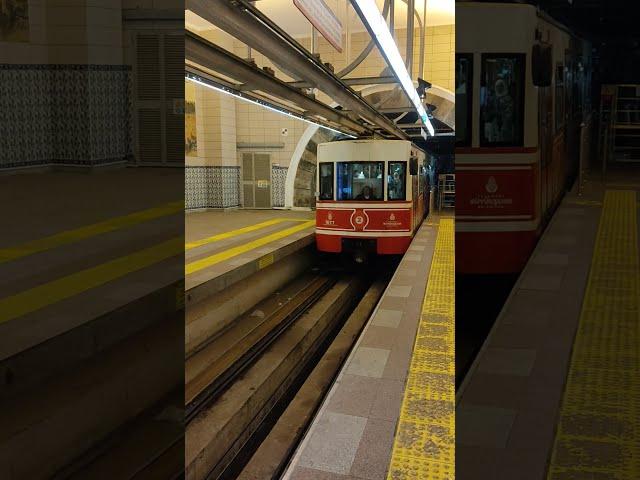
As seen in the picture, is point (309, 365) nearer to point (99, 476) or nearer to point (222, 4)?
point (99, 476)

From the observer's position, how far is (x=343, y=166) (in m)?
9.38

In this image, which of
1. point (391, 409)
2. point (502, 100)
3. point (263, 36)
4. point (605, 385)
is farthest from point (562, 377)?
point (502, 100)

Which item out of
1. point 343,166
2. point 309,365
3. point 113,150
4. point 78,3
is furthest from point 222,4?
point 343,166

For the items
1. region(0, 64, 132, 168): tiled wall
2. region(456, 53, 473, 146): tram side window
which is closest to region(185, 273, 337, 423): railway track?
region(0, 64, 132, 168): tiled wall

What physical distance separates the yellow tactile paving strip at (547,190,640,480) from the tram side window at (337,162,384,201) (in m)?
6.27

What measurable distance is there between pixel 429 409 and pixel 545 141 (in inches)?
111

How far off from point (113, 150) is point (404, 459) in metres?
2.62

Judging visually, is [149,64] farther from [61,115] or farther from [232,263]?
[232,263]

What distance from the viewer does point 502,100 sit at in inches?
180

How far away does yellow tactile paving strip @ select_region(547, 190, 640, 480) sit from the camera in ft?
5.34

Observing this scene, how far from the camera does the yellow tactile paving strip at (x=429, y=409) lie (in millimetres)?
2768

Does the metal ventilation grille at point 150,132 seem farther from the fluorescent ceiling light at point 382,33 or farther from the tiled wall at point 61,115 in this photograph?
the fluorescent ceiling light at point 382,33

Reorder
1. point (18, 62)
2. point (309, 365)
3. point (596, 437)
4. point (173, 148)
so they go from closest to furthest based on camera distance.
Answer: point (596, 437) → point (18, 62) → point (173, 148) → point (309, 365)

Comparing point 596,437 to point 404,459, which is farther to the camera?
point 404,459
